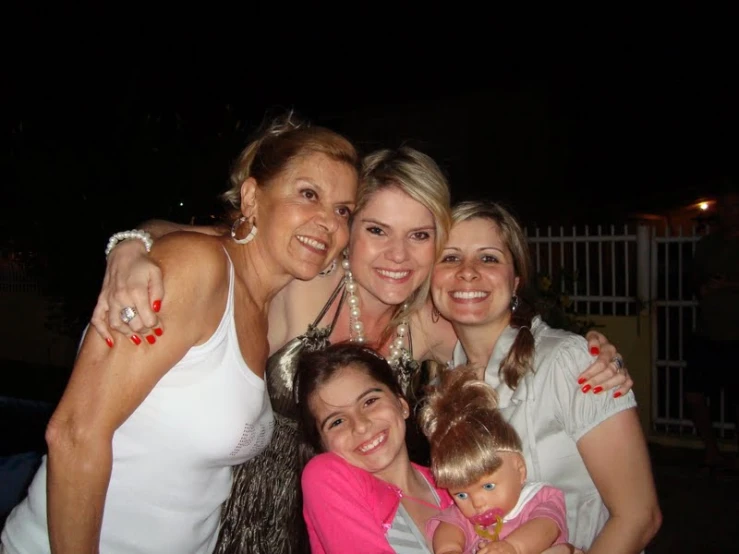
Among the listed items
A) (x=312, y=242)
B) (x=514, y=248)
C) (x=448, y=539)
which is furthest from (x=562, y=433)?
(x=312, y=242)

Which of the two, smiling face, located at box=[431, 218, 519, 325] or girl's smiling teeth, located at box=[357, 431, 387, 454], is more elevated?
smiling face, located at box=[431, 218, 519, 325]

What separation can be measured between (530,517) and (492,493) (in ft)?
0.47

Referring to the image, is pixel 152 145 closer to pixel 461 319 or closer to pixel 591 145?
pixel 461 319

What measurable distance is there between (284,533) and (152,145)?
584 cm

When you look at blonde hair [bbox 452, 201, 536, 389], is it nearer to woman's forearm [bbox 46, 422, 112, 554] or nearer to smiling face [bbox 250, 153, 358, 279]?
smiling face [bbox 250, 153, 358, 279]

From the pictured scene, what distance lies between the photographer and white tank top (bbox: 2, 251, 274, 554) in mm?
1796

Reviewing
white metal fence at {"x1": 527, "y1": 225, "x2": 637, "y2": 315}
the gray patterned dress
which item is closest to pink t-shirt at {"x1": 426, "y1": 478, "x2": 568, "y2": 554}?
the gray patterned dress

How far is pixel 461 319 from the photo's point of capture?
244cm

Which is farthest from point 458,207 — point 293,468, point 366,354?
point 293,468

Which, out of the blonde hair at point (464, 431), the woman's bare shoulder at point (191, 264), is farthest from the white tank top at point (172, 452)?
the blonde hair at point (464, 431)

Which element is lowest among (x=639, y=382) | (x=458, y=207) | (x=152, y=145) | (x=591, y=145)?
(x=639, y=382)

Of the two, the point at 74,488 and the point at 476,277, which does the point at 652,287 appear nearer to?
the point at 476,277

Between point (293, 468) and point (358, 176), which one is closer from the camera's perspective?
point (358, 176)

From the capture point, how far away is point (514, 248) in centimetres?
→ 251
